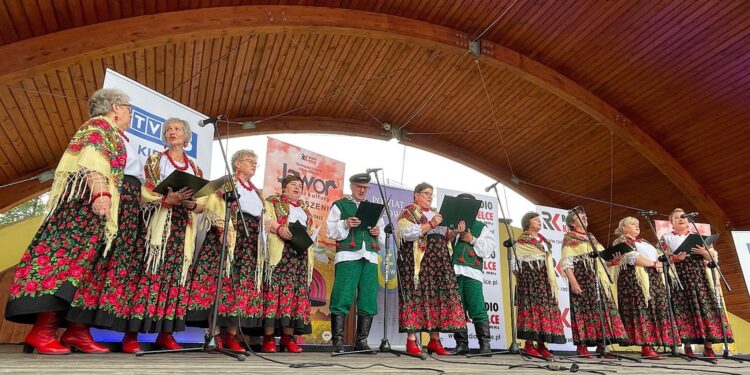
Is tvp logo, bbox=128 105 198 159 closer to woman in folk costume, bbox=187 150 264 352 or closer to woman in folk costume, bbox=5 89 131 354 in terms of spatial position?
woman in folk costume, bbox=187 150 264 352

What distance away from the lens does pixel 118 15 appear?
5.62 meters

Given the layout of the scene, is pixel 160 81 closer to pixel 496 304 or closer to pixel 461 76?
pixel 461 76

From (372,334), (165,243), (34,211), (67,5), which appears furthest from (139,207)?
(34,211)

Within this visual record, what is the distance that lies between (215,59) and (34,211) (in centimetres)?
758

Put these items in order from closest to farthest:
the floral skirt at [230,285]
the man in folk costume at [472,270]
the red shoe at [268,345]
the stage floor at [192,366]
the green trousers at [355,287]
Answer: the stage floor at [192,366], the floral skirt at [230,285], the red shoe at [268,345], the green trousers at [355,287], the man in folk costume at [472,270]

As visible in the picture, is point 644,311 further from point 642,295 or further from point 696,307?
point 696,307

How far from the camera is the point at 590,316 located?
165 inches

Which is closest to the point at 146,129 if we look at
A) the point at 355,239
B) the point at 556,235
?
the point at 355,239

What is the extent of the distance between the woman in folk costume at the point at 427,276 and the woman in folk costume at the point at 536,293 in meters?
0.65

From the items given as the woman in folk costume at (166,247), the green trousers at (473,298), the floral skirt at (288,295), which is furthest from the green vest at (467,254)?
the woman in folk costume at (166,247)

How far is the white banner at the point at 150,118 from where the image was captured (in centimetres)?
338

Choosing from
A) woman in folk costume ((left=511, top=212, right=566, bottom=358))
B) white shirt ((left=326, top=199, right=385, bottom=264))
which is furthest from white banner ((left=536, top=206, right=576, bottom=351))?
white shirt ((left=326, top=199, right=385, bottom=264))

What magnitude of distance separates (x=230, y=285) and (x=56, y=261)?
1.12m

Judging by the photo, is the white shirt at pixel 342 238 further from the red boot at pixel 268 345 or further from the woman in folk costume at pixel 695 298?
the woman in folk costume at pixel 695 298
